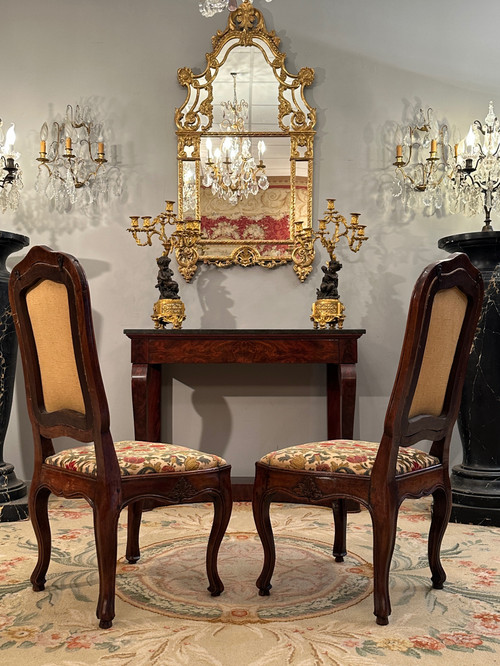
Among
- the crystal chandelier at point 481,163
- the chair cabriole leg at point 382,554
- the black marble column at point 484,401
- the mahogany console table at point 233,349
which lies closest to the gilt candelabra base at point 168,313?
the mahogany console table at point 233,349

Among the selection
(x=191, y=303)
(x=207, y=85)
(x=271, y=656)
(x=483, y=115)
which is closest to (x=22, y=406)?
(x=191, y=303)

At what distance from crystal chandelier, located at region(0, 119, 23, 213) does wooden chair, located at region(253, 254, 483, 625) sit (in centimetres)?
230

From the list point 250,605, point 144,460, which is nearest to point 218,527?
point 250,605

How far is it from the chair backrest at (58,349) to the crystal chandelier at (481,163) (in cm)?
239

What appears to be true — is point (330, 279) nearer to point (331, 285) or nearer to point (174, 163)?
point (331, 285)

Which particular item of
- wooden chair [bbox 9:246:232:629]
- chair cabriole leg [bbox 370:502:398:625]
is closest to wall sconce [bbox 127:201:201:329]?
wooden chair [bbox 9:246:232:629]

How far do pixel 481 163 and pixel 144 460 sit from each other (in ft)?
8.55

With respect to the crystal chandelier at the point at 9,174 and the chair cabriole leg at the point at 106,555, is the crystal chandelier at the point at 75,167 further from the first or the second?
the chair cabriole leg at the point at 106,555

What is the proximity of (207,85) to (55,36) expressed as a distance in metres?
0.95

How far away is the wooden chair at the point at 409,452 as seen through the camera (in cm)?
200

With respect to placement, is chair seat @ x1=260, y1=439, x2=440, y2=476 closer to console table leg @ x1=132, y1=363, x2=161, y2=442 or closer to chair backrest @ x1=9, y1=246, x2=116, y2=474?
chair backrest @ x1=9, y1=246, x2=116, y2=474

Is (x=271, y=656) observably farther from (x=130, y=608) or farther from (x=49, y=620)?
(x=49, y=620)

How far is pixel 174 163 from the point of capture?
4.02 meters

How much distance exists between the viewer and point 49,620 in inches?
79.0
